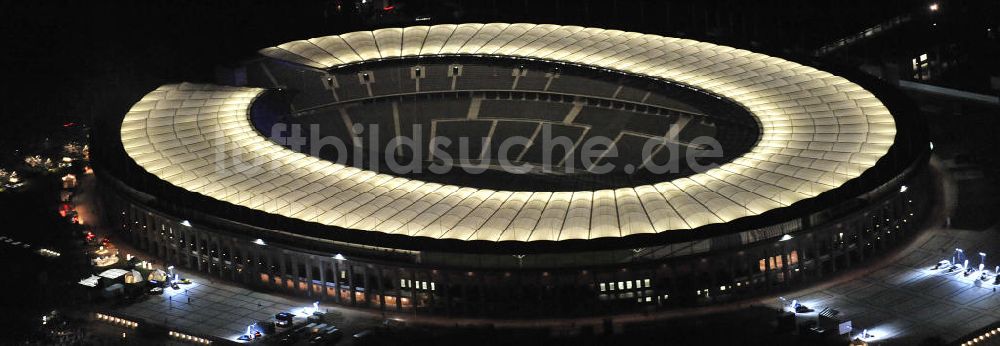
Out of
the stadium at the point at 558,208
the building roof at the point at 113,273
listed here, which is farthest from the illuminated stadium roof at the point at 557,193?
the building roof at the point at 113,273

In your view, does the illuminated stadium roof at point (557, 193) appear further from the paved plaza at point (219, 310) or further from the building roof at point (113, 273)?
the building roof at point (113, 273)

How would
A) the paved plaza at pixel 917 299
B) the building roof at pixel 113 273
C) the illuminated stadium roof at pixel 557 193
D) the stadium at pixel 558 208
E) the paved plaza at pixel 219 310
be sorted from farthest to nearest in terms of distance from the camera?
the building roof at pixel 113 273 → the illuminated stadium roof at pixel 557 193 → the paved plaza at pixel 219 310 → the stadium at pixel 558 208 → the paved plaza at pixel 917 299

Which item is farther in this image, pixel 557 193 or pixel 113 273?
pixel 113 273

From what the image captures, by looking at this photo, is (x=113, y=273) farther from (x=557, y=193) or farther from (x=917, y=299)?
(x=917, y=299)

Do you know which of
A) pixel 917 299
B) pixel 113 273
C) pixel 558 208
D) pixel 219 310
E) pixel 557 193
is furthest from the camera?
pixel 113 273

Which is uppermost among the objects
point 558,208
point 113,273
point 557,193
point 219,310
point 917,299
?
point 557,193

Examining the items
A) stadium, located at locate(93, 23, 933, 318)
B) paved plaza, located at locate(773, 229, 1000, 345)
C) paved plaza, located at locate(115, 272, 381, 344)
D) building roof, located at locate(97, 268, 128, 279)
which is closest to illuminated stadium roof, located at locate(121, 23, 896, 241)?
stadium, located at locate(93, 23, 933, 318)

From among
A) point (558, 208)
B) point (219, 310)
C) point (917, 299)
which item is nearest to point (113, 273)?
point (219, 310)

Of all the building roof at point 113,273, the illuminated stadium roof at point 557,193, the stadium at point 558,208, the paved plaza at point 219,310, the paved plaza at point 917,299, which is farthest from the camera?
the building roof at point 113,273

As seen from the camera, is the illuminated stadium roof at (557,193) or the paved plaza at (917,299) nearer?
the paved plaza at (917,299)

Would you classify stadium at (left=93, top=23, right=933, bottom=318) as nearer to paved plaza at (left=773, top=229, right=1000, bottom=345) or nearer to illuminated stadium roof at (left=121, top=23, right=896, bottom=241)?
illuminated stadium roof at (left=121, top=23, right=896, bottom=241)
